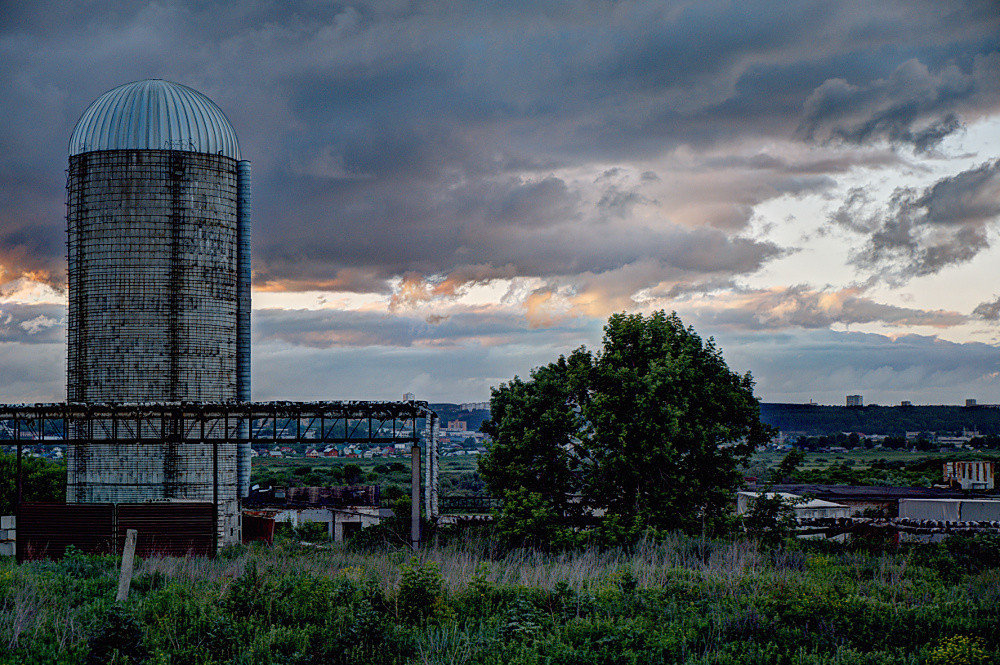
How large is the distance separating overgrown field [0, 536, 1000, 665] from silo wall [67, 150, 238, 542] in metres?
22.2

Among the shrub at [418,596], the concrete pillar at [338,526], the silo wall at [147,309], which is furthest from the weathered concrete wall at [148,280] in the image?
the shrub at [418,596]

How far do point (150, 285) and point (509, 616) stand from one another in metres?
32.0

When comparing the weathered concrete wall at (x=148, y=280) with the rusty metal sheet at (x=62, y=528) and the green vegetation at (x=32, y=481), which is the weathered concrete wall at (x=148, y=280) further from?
the green vegetation at (x=32, y=481)

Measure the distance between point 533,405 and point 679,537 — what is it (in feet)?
27.5

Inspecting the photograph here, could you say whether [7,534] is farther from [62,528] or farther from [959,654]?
[959,654]

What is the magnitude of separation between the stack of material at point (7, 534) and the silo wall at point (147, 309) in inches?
347

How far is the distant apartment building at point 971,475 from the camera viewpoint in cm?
5759

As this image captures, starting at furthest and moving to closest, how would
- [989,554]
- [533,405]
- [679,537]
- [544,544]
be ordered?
[533,405] < [544,544] < [679,537] < [989,554]

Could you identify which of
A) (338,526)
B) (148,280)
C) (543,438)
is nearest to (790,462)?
(543,438)

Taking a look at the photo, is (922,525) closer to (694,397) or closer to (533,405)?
(694,397)

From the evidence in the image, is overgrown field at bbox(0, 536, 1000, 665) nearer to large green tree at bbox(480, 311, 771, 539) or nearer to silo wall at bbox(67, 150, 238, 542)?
large green tree at bbox(480, 311, 771, 539)

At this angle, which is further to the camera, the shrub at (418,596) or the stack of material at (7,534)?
the stack of material at (7,534)

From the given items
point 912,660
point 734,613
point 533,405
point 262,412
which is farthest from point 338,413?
point 912,660

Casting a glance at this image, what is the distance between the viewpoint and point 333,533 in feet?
155
